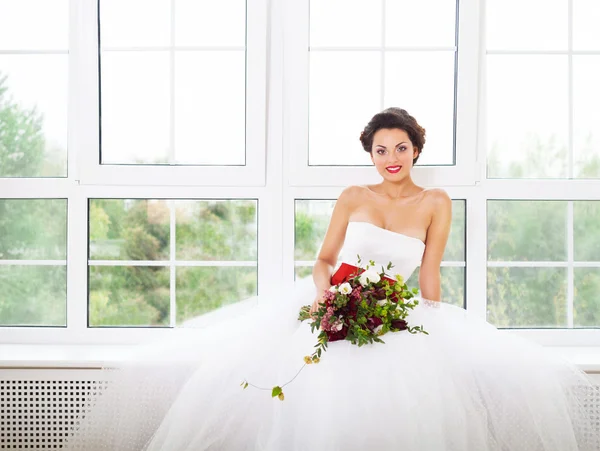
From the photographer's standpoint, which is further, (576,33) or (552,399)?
(576,33)

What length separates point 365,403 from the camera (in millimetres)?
1914

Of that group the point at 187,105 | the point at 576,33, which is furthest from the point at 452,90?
the point at 187,105

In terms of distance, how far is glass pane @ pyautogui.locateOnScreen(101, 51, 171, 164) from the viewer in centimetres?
299

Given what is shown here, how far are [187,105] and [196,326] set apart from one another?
1.08 metres

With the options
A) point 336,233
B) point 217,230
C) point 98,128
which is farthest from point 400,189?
point 98,128

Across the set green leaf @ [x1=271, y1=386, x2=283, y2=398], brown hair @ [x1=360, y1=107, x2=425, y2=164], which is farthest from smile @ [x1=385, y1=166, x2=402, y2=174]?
green leaf @ [x1=271, y1=386, x2=283, y2=398]

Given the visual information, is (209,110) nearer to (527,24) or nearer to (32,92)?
(32,92)

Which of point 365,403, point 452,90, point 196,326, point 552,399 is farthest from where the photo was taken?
point 452,90

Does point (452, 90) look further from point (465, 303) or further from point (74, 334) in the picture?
point (74, 334)

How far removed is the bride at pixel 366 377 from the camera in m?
1.92

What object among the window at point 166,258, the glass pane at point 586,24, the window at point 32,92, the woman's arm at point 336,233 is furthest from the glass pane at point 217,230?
the glass pane at point 586,24

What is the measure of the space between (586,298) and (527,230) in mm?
435

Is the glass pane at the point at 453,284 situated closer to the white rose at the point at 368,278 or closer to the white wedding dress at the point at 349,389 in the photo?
the white wedding dress at the point at 349,389

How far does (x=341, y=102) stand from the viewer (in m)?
2.95
